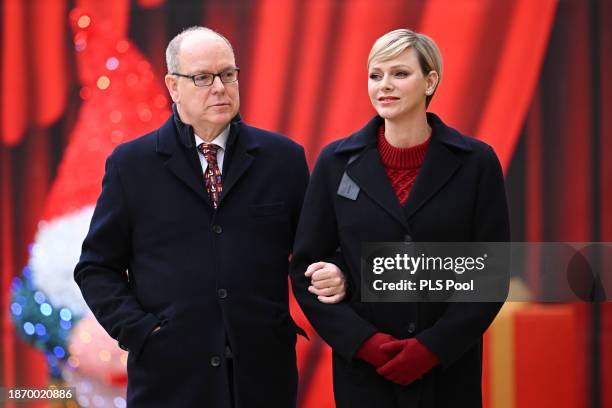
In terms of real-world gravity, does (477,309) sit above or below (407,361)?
above

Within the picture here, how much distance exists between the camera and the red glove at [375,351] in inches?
91.5

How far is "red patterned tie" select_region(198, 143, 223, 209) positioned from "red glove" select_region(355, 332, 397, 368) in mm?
648

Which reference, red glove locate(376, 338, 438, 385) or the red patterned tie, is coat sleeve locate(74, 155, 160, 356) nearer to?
the red patterned tie

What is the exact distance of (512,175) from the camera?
3.68 m

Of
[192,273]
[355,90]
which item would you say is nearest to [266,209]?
[192,273]

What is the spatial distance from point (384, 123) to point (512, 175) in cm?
131

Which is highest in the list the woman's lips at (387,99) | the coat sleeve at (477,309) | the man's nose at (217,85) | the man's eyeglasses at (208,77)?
the man's eyeglasses at (208,77)

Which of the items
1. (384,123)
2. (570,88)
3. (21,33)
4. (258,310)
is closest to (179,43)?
(384,123)

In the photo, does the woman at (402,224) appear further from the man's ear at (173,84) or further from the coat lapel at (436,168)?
the man's ear at (173,84)

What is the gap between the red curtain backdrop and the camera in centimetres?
362

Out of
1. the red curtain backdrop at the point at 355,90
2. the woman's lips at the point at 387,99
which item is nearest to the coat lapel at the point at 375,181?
the woman's lips at the point at 387,99

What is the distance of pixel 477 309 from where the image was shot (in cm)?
235

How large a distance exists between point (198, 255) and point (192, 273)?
0.19 ft

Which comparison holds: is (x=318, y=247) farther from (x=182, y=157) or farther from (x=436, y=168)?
(x=182, y=157)
